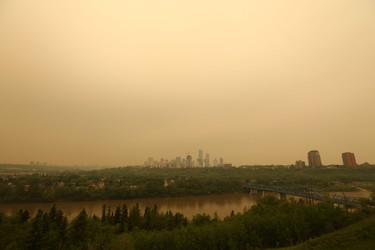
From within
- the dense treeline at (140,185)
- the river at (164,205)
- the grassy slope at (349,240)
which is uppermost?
the dense treeline at (140,185)

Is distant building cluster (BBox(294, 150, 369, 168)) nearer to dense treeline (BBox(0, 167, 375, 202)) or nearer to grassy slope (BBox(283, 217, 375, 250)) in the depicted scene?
dense treeline (BBox(0, 167, 375, 202))

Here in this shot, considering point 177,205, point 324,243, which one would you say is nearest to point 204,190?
point 177,205

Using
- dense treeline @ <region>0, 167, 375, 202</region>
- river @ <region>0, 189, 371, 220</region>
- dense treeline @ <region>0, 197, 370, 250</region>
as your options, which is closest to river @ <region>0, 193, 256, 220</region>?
river @ <region>0, 189, 371, 220</region>

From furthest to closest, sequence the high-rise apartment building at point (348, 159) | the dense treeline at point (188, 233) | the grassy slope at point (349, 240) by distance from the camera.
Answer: the high-rise apartment building at point (348, 159), the dense treeline at point (188, 233), the grassy slope at point (349, 240)

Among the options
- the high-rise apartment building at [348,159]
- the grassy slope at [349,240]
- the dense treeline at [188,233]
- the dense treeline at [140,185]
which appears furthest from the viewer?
the high-rise apartment building at [348,159]

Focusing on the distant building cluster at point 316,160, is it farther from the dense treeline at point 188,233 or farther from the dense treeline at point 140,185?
the dense treeline at point 188,233

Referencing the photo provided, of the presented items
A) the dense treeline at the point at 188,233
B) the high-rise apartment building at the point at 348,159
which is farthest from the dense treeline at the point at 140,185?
the high-rise apartment building at the point at 348,159

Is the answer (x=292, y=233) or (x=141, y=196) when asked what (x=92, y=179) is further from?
(x=292, y=233)

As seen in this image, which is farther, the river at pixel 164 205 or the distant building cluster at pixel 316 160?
the distant building cluster at pixel 316 160

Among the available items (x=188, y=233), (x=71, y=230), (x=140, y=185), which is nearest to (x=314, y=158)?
(x=140, y=185)
